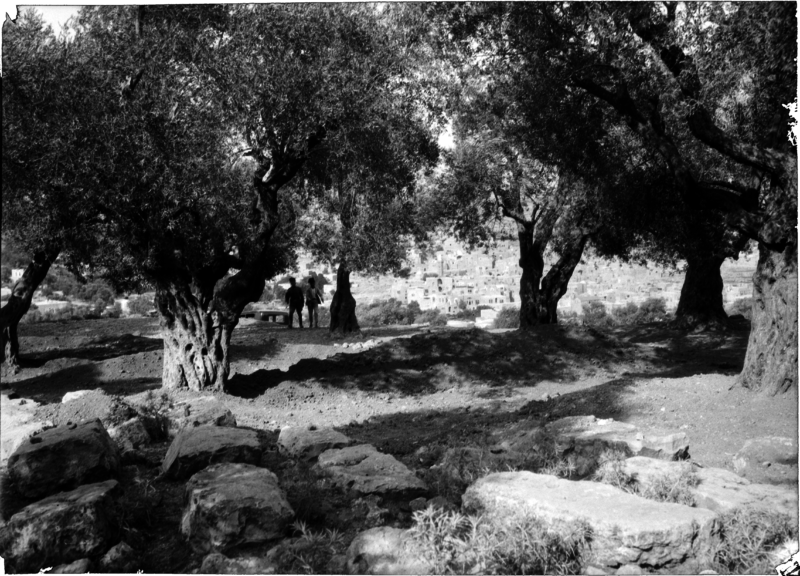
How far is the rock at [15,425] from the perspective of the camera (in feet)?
22.3

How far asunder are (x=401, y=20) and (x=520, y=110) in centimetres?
281

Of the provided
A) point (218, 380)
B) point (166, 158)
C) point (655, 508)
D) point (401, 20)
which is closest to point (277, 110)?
point (166, 158)

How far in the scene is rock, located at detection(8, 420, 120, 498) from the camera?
5332mm

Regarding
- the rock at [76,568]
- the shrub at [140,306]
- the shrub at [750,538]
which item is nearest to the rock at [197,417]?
the rock at [76,568]

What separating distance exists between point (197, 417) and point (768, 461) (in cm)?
600

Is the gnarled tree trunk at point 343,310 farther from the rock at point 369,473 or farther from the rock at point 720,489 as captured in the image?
the rock at point 720,489

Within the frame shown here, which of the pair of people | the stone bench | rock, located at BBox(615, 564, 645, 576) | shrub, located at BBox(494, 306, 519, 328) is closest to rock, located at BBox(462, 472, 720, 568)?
rock, located at BBox(615, 564, 645, 576)

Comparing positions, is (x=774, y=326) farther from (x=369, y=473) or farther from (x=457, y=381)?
(x=457, y=381)

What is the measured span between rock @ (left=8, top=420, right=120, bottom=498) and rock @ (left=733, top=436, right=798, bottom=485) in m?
5.53

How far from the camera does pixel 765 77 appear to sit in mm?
8422

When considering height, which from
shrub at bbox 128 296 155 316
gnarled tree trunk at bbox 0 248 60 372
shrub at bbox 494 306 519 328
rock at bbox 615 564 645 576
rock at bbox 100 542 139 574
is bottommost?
rock at bbox 100 542 139 574

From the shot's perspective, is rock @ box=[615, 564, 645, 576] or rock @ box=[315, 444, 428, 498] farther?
rock @ box=[315, 444, 428, 498]

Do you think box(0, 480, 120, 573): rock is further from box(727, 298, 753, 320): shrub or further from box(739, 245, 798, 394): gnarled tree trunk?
box(727, 298, 753, 320): shrub

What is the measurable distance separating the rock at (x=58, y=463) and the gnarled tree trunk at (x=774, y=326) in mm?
7290
